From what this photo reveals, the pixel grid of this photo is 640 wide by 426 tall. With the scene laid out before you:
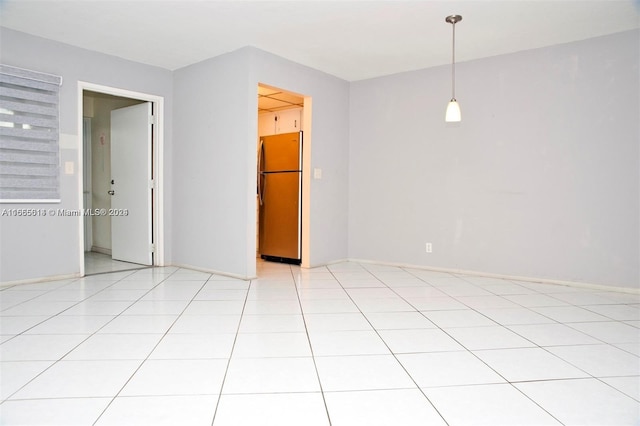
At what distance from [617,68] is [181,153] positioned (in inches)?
183

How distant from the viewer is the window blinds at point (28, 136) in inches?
147

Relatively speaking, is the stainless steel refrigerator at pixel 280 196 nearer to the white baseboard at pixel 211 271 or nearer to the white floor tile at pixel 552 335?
the white baseboard at pixel 211 271

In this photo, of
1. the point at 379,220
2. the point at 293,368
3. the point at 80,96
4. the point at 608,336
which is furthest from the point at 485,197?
the point at 80,96

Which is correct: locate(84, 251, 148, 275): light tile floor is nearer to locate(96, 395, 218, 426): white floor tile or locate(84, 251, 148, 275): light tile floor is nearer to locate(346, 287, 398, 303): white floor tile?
locate(346, 287, 398, 303): white floor tile

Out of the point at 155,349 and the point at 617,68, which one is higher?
the point at 617,68

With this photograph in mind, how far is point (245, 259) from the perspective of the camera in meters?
4.23

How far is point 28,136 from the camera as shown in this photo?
386 centimetres

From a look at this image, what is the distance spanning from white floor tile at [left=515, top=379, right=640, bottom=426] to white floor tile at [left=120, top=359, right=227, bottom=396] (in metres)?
1.41

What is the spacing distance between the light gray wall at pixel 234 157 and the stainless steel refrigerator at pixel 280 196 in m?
0.27

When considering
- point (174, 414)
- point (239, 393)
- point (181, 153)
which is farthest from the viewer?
point (181, 153)

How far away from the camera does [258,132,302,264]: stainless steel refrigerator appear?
517 centimetres

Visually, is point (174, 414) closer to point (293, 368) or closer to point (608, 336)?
point (293, 368)

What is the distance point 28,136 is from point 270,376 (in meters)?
3.50

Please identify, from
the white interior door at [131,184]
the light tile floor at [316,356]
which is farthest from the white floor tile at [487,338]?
the white interior door at [131,184]
